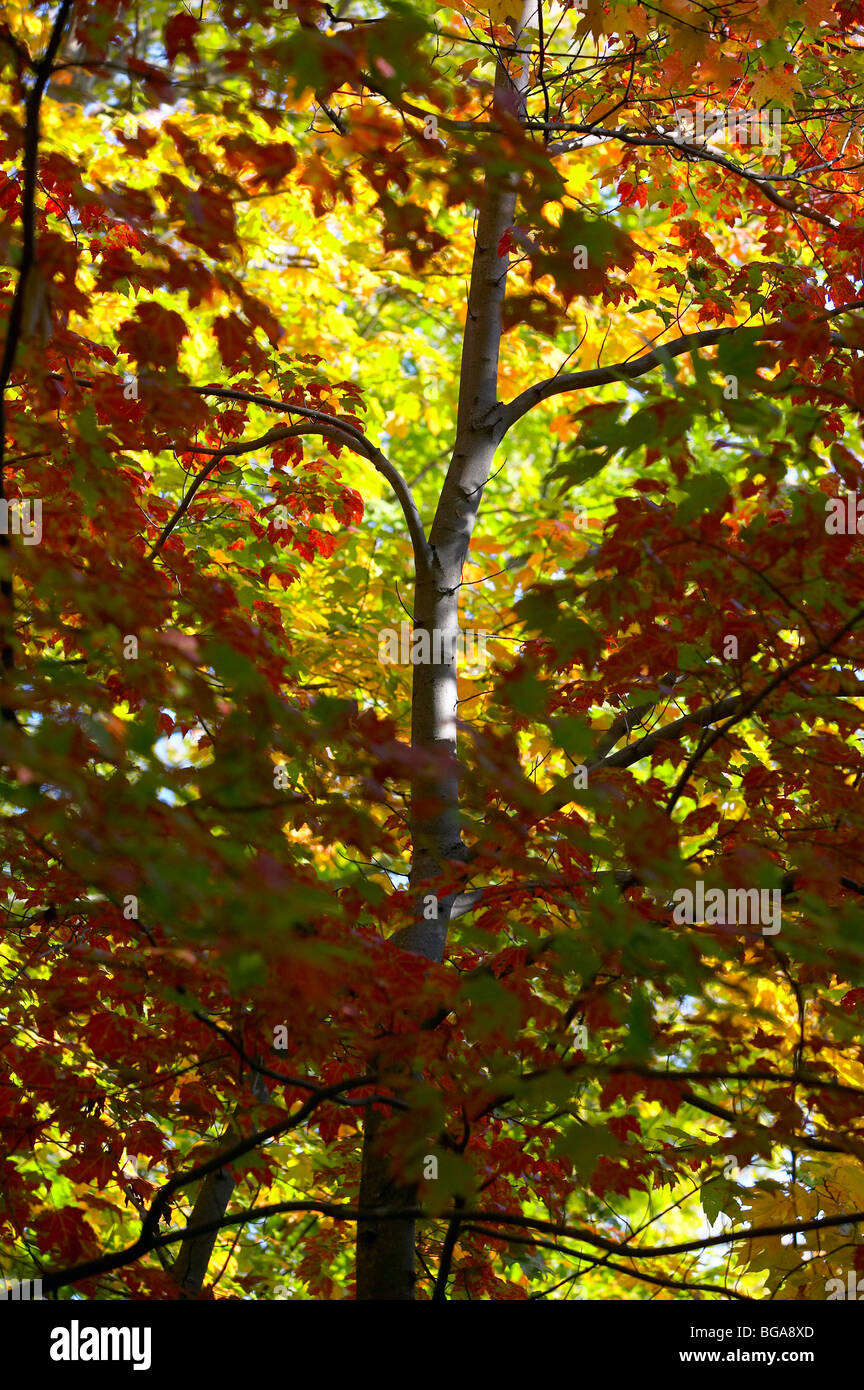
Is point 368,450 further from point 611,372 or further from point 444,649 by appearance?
point 611,372

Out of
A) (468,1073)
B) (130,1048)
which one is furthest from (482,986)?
(130,1048)

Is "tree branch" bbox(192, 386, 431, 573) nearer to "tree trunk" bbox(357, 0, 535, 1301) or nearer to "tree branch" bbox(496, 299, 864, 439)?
"tree trunk" bbox(357, 0, 535, 1301)

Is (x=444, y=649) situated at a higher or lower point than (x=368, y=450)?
lower

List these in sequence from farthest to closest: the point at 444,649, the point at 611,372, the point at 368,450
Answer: the point at 368,450 → the point at 444,649 → the point at 611,372

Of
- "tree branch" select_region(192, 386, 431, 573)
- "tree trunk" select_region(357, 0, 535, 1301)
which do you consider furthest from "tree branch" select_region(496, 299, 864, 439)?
"tree branch" select_region(192, 386, 431, 573)

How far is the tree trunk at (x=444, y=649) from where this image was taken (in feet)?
11.5

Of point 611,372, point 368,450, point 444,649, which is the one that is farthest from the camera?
point 368,450

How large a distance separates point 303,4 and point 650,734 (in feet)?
8.32

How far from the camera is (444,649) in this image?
4195 millimetres

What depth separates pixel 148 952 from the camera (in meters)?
2.68

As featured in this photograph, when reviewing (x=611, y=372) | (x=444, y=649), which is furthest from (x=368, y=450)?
(x=611, y=372)

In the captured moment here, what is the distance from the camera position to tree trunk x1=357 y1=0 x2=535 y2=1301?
138 inches

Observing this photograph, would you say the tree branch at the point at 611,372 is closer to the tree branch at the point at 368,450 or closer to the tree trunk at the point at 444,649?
the tree trunk at the point at 444,649

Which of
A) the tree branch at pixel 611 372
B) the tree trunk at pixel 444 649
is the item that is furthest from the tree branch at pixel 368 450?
the tree branch at pixel 611 372
